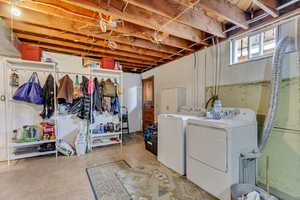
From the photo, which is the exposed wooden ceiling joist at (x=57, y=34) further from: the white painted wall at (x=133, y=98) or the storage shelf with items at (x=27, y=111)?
the white painted wall at (x=133, y=98)

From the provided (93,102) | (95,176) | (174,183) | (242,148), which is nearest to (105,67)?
(93,102)

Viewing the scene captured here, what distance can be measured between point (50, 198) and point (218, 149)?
236 centimetres

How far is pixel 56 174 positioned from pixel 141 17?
306cm

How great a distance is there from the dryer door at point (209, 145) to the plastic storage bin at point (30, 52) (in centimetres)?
360

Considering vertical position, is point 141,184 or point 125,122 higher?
point 125,122

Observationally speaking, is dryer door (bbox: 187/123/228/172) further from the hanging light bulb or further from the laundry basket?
the hanging light bulb

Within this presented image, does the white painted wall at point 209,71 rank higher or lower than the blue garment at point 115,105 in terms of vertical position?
higher

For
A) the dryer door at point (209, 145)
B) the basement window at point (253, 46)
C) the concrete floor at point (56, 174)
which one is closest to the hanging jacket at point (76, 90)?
the concrete floor at point (56, 174)

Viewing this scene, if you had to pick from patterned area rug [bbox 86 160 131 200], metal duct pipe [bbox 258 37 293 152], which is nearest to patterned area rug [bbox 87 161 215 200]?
patterned area rug [bbox 86 160 131 200]

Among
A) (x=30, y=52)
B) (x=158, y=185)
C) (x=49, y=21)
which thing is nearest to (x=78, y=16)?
(x=49, y=21)

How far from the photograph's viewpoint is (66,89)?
3.21 meters

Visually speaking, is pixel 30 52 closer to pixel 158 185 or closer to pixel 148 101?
pixel 148 101

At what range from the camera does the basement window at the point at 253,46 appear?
80.0 inches

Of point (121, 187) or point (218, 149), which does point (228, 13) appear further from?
point (121, 187)
